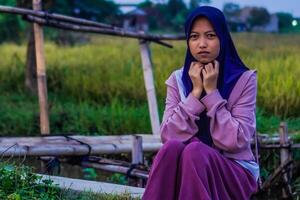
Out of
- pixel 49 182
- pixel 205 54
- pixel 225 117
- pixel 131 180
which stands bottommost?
pixel 131 180

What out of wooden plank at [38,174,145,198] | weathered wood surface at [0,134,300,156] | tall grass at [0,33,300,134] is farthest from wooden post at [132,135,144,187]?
tall grass at [0,33,300,134]

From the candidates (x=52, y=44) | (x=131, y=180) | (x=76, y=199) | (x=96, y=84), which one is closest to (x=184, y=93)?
(x=76, y=199)

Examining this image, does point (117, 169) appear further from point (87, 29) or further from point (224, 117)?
point (224, 117)

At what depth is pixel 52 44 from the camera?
15031 mm

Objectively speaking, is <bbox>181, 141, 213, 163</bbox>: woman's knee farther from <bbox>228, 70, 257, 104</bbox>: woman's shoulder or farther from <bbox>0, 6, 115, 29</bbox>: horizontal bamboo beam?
<bbox>0, 6, 115, 29</bbox>: horizontal bamboo beam

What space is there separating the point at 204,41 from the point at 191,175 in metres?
0.61

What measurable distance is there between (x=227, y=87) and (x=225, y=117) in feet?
0.59

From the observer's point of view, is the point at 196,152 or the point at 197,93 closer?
the point at 196,152

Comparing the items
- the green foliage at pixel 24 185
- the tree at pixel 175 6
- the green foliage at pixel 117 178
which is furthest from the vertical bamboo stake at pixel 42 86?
the tree at pixel 175 6

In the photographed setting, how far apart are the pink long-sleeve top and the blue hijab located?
0.03 m

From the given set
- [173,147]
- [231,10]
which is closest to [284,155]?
[173,147]

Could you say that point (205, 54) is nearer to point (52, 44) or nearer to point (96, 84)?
point (96, 84)

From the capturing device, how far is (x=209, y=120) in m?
2.93

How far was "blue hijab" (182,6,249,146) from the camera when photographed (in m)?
2.91
